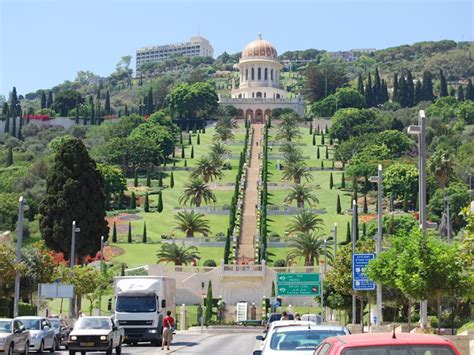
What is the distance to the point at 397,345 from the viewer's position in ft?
40.5

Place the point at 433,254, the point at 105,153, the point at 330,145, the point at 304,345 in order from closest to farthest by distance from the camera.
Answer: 1. the point at 304,345
2. the point at 433,254
3. the point at 105,153
4. the point at 330,145

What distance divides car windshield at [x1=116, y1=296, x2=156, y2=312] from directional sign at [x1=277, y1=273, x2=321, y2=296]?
31.0 m

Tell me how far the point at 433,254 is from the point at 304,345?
15734 mm

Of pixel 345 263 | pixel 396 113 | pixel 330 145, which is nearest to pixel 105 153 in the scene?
pixel 330 145

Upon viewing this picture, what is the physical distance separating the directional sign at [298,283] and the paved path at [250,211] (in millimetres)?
24754

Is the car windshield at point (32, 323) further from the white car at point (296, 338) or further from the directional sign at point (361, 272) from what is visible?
the white car at point (296, 338)

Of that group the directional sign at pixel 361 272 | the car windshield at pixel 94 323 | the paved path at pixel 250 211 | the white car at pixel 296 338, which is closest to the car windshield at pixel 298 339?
the white car at pixel 296 338

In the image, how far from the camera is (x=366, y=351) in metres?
12.4

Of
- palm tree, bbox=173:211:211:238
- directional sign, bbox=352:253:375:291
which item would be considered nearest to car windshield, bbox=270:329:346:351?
directional sign, bbox=352:253:375:291

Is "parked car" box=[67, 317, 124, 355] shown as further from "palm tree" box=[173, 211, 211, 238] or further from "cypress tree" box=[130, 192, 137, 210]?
"cypress tree" box=[130, 192, 137, 210]

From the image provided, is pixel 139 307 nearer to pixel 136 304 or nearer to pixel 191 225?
pixel 136 304

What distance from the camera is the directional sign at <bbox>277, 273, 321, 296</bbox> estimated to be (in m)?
74.5

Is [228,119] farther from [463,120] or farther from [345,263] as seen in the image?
[345,263]

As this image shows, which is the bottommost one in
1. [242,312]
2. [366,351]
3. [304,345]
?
[242,312]
